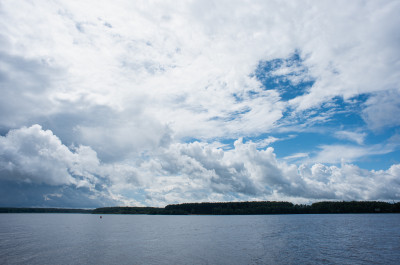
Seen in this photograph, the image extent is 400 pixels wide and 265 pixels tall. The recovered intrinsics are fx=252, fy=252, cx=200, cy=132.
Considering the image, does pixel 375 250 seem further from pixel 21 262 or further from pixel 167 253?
pixel 21 262

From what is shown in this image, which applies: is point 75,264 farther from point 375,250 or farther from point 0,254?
point 375,250

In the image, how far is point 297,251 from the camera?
5166 centimetres

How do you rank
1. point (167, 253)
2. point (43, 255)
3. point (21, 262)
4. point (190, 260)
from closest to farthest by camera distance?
point (21, 262) → point (190, 260) → point (43, 255) → point (167, 253)

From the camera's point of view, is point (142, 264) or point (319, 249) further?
point (319, 249)

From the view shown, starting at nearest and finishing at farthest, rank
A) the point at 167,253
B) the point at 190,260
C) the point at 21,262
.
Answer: the point at 21,262 < the point at 190,260 < the point at 167,253

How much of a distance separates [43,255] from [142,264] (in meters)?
21.2

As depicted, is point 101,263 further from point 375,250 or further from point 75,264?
point 375,250

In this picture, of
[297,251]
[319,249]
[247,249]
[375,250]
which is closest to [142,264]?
[247,249]

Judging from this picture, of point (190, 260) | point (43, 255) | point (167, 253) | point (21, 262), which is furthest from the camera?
point (167, 253)

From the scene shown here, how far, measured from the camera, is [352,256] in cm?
4591

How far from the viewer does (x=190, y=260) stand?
43.8 metres

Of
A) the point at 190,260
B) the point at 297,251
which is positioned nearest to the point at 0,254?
the point at 190,260

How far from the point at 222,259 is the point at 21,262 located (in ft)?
108

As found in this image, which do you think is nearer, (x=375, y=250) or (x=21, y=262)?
(x=21, y=262)
